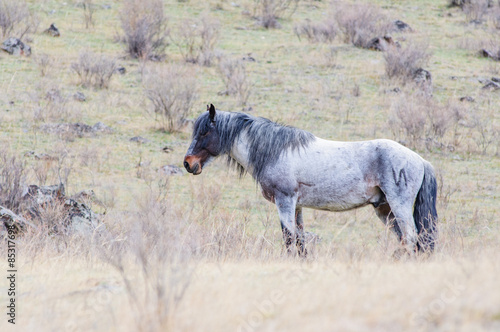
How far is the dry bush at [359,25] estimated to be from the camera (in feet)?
65.6

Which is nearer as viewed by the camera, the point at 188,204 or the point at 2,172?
the point at 2,172

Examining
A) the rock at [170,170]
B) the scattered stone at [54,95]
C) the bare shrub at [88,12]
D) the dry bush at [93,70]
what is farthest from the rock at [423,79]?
the bare shrub at [88,12]

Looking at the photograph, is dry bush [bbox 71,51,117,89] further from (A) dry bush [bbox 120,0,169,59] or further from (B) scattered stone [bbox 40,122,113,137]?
(B) scattered stone [bbox 40,122,113,137]

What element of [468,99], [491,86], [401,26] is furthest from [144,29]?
[491,86]

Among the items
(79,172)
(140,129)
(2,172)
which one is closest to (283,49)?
(140,129)

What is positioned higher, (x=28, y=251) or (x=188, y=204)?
(x=28, y=251)

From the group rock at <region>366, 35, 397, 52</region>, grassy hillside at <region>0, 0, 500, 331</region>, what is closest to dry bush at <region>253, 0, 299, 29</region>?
grassy hillside at <region>0, 0, 500, 331</region>

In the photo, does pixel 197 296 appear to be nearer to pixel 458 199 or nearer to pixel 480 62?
pixel 458 199

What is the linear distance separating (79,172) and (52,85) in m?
4.78

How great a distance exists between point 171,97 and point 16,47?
6383 millimetres

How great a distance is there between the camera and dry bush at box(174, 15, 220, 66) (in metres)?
18.3

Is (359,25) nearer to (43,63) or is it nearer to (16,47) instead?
(43,63)

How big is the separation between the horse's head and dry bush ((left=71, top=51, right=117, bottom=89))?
9.72 m

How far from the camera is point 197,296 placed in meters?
3.46
